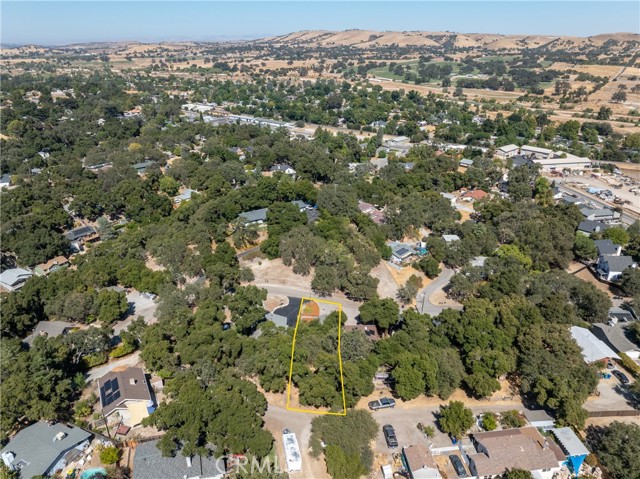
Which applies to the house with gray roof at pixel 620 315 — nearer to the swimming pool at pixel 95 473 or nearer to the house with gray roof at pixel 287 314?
the house with gray roof at pixel 287 314

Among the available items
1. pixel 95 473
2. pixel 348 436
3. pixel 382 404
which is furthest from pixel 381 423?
pixel 95 473

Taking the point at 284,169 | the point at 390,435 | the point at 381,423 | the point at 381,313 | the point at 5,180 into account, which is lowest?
the point at 5,180

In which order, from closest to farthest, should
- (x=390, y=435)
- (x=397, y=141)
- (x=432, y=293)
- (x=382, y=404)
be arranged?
(x=390, y=435) < (x=382, y=404) < (x=432, y=293) < (x=397, y=141)

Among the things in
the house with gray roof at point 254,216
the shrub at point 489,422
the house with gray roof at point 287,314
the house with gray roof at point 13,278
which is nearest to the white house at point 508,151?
the house with gray roof at point 254,216

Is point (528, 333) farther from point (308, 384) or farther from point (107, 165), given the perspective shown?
point (107, 165)

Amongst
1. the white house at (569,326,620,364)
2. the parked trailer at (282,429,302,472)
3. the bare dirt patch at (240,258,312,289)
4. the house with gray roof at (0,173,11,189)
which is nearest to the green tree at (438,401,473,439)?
the parked trailer at (282,429,302,472)

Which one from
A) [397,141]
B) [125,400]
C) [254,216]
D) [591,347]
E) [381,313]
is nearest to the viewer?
[125,400]

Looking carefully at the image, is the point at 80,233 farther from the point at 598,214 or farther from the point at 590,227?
the point at 598,214
